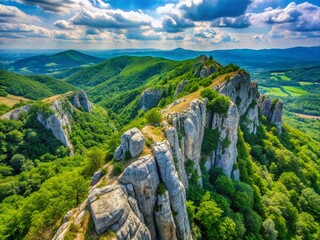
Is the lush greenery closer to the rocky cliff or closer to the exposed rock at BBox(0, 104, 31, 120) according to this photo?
the rocky cliff

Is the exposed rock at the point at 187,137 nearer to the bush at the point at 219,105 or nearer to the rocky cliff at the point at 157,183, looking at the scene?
the rocky cliff at the point at 157,183

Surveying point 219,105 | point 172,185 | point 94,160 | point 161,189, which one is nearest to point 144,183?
point 161,189

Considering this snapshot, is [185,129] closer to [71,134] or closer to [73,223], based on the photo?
[73,223]

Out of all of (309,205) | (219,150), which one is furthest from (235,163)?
(309,205)

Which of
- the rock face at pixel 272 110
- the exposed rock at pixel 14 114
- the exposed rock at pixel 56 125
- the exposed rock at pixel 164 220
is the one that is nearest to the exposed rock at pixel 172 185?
the exposed rock at pixel 164 220

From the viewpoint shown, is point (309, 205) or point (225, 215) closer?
point (225, 215)

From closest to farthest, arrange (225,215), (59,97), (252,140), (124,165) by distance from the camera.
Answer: (124,165)
(225,215)
(252,140)
(59,97)

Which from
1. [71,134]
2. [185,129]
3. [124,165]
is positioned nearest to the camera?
[124,165]

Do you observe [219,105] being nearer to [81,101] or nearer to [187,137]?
[187,137]
